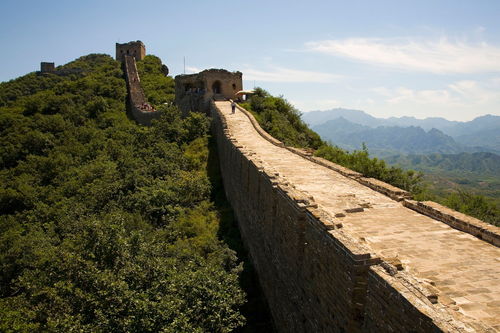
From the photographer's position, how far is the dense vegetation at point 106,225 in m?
7.42

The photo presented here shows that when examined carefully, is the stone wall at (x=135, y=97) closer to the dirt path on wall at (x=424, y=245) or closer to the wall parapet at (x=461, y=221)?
the dirt path on wall at (x=424, y=245)

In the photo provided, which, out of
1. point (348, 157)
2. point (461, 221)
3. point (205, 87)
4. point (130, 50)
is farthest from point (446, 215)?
point (130, 50)

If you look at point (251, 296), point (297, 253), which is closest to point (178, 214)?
point (251, 296)

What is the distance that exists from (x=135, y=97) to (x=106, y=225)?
2924 centimetres

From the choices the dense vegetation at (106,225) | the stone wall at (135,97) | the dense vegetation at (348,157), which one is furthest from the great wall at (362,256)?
the stone wall at (135,97)

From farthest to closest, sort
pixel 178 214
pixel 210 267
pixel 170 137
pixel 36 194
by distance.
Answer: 1. pixel 170 137
2. pixel 36 194
3. pixel 178 214
4. pixel 210 267

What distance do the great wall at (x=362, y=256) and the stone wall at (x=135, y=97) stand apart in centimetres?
2044

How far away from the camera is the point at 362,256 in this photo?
452 centimetres

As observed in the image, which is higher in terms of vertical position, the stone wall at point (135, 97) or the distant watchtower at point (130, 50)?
the distant watchtower at point (130, 50)

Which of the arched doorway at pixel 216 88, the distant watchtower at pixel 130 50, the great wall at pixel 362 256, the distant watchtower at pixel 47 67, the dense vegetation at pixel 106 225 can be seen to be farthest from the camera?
the distant watchtower at pixel 47 67

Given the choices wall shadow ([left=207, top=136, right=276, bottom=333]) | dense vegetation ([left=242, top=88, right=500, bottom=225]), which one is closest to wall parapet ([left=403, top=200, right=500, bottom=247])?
wall shadow ([left=207, top=136, right=276, bottom=333])

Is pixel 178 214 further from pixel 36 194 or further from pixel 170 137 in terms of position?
pixel 36 194

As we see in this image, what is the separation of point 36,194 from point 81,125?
11.3 metres

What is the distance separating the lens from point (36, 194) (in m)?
21.3
